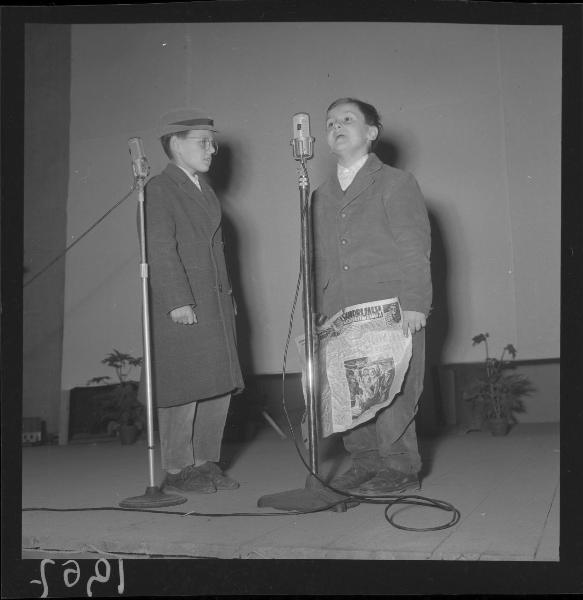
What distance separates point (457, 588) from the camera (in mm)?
1639

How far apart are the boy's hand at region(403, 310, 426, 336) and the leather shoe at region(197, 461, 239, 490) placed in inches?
33.3

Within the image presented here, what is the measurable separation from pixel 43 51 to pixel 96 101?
21.7 inches

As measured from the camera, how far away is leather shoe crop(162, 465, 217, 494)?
2430 mm

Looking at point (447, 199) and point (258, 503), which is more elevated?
point (447, 199)

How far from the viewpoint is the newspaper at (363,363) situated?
2254mm

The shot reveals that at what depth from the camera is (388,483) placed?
2.27 m

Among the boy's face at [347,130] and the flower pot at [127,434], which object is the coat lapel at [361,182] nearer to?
the boy's face at [347,130]

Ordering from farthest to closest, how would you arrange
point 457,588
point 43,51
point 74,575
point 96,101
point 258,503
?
→ 1. point 43,51
2. point 96,101
3. point 258,503
4. point 74,575
5. point 457,588

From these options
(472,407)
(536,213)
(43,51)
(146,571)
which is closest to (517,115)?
(536,213)

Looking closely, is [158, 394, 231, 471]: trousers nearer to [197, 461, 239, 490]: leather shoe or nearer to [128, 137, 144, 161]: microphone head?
[197, 461, 239, 490]: leather shoe

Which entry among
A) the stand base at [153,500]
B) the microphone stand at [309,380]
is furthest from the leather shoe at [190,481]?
the microphone stand at [309,380]

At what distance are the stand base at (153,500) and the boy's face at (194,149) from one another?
116 cm

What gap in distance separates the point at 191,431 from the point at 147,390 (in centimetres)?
35

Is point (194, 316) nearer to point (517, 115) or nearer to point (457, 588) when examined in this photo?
point (457, 588)
